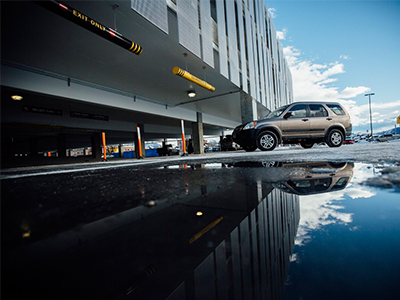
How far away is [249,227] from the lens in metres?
0.55

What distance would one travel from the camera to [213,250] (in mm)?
439

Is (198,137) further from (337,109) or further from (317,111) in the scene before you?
(337,109)

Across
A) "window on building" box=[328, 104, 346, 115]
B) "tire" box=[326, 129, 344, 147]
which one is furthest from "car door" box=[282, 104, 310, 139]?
"window on building" box=[328, 104, 346, 115]

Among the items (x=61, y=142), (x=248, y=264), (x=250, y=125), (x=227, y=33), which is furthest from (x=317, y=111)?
(x=61, y=142)

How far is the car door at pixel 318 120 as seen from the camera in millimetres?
5863

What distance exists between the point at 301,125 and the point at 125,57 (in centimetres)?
662

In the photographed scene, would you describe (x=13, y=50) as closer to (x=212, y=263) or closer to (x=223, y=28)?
(x=223, y=28)

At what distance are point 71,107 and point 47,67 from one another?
15.7ft

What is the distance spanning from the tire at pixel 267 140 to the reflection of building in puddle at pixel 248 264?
223 inches

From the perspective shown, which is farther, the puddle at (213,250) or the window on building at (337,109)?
the window on building at (337,109)

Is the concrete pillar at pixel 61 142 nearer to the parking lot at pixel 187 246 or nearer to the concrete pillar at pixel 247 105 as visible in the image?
the concrete pillar at pixel 247 105

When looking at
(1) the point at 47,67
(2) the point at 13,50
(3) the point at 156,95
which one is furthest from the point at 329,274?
(3) the point at 156,95

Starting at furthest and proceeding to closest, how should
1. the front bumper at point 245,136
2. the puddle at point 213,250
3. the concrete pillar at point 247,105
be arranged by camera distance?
the concrete pillar at point 247,105 → the front bumper at point 245,136 → the puddle at point 213,250

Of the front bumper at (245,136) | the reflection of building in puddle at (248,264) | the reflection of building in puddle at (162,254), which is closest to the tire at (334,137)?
the front bumper at (245,136)
